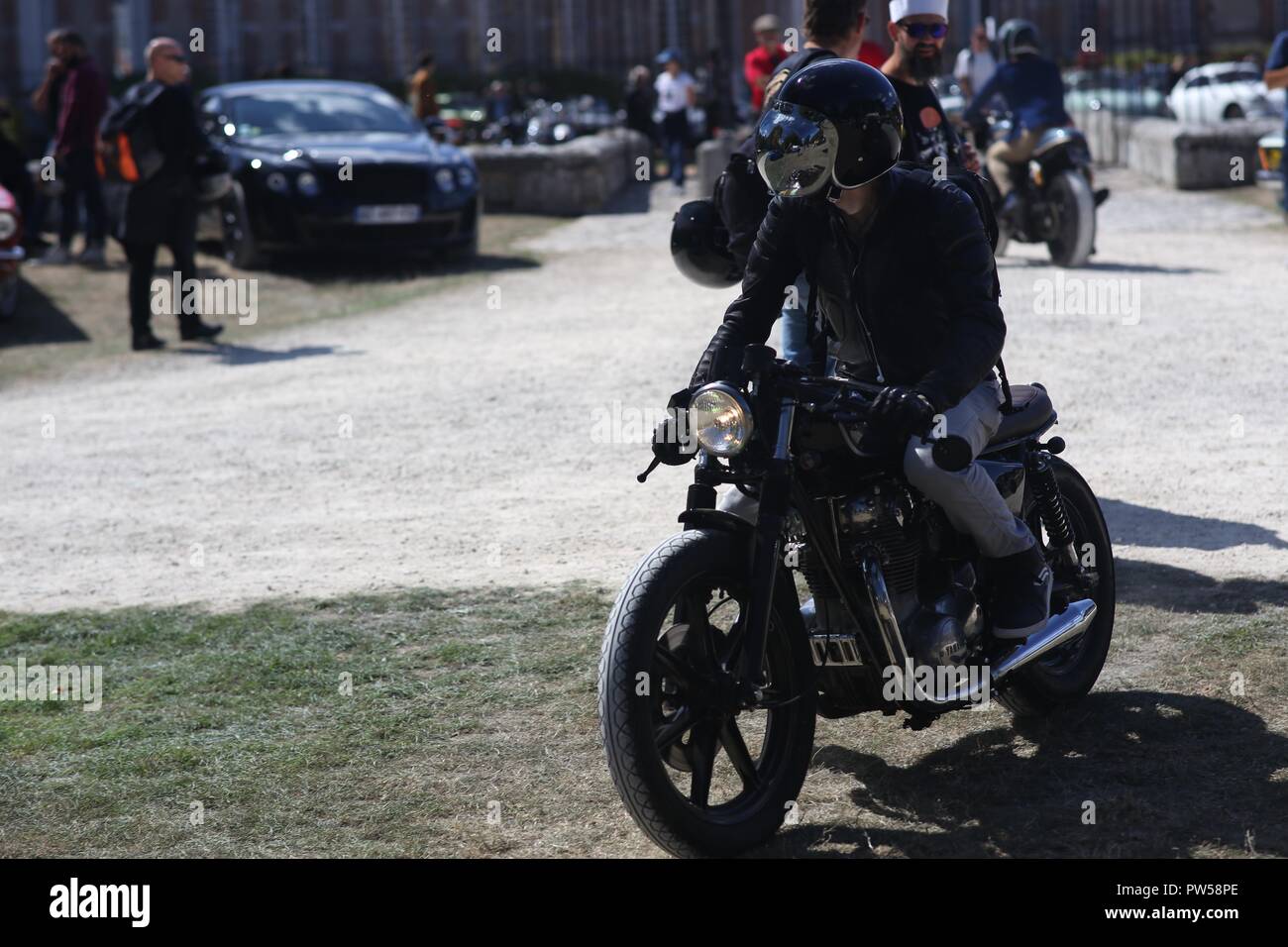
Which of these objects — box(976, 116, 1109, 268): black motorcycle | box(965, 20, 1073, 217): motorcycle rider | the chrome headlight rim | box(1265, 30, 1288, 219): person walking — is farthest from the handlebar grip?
the chrome headlight rim

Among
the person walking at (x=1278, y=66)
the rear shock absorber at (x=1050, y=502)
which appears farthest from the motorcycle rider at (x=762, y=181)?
the person walking at (x=1278, y=66)

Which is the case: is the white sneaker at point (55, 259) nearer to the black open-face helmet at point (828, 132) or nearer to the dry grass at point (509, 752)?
the dry grass at point (509, 752)

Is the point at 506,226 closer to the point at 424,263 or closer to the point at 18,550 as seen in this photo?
the point at 424,263

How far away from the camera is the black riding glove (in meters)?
3.70

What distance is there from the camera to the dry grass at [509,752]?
412 centimetres

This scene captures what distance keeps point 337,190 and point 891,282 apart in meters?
11.3

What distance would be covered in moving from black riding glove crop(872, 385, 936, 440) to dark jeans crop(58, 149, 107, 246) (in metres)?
13.6

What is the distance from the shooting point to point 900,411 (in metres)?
3.70

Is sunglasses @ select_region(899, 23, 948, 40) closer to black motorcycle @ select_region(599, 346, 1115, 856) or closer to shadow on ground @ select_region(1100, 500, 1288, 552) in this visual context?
shadow on ground @ select_region(1100, 500, 1288, 552)

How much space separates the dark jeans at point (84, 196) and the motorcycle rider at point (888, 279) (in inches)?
510

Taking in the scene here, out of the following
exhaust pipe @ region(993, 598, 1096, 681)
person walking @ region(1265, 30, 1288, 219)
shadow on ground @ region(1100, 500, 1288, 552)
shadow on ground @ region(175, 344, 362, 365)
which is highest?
person walking @ region(1265, 30, 1288, 219)

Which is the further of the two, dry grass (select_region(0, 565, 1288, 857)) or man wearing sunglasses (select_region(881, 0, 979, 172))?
man wearing sunglasses (select_region(881, 0, 979, 172))
